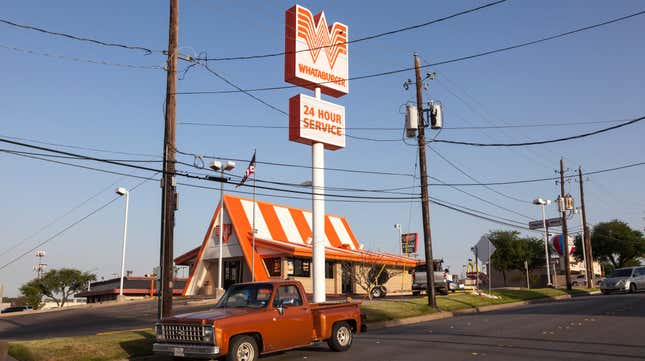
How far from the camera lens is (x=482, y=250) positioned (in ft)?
92.4

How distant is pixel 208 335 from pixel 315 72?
17477 mm

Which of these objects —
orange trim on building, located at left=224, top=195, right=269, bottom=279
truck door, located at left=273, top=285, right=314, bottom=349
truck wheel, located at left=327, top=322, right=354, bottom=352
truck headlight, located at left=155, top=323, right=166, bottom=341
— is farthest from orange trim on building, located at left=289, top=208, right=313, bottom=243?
truck headlight, located at left=155, top=323, right=166, bottom=341

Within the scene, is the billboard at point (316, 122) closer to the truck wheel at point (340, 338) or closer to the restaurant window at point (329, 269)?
the truck wheel at point (340, 338)

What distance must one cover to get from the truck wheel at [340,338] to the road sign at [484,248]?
16.1m

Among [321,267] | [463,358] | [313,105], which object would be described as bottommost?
Answer: [463,358]

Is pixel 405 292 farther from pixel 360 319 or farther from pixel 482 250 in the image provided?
pixel 360 319

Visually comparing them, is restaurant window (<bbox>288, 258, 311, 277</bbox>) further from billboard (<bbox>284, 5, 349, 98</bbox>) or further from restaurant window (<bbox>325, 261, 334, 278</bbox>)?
billboard (<bbox>284, 5, 349, 98</bbox>)

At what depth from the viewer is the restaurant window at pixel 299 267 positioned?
40.3 metres

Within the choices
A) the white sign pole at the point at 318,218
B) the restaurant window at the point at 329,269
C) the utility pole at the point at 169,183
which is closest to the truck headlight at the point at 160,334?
the utility pole at the point at 169,183

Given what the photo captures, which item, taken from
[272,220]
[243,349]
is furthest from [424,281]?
[243,349]

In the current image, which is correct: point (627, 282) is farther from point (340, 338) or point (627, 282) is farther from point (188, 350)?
point (188, 350)

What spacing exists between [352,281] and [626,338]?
31.8 metres

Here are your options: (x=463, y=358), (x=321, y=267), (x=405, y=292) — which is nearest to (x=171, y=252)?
(x=463, y=358)

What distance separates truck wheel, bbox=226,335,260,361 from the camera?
10.6 meters
